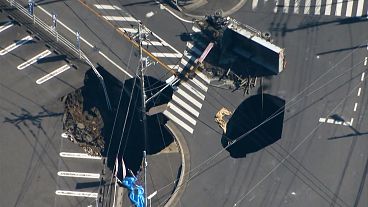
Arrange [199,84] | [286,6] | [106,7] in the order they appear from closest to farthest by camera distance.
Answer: [199,84] < [106,7] < [286,6]

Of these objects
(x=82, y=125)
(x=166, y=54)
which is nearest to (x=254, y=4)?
(x=166, y=54)

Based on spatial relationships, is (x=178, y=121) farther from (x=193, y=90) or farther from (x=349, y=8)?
(x=349, y=8)

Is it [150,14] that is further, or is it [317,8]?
[150,14]

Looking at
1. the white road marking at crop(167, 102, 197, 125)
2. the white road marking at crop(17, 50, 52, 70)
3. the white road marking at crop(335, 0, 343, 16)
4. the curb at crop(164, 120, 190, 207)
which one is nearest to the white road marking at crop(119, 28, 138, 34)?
the white road marking at crop(17, 50, 52, 70)

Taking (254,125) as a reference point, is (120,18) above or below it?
above

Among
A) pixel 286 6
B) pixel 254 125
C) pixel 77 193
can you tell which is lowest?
pixel 77 193

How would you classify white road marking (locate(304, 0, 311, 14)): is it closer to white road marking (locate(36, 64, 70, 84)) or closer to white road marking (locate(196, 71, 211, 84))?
white road marking (locate(196, 71, 211, 84))

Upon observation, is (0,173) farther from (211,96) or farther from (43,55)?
(211,96)

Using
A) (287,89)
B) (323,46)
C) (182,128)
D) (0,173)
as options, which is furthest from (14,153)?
(323,46)
